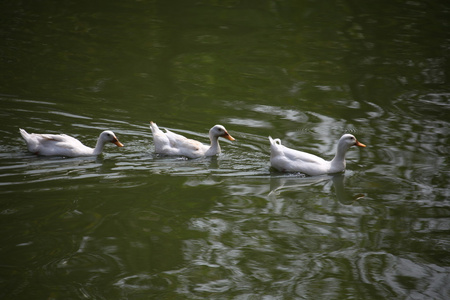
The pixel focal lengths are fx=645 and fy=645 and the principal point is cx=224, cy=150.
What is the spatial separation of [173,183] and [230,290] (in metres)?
2.90

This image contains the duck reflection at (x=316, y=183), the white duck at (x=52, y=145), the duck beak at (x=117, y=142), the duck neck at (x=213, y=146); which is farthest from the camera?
the duck neck at (x=213, y=146)

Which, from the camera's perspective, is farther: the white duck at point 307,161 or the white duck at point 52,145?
the white duck at point 52,145

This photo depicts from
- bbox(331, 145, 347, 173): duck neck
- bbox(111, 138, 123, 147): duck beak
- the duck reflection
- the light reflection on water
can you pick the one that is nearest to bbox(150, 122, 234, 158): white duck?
the light reflection on water

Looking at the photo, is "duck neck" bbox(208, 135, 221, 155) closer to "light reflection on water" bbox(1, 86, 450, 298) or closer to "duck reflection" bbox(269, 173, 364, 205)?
"light reflection on water" bbox(1, 86, 450, 298)

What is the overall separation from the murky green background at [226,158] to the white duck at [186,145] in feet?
0.57

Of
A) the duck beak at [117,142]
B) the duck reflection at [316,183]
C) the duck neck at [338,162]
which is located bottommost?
the duck reflection at [316,183]

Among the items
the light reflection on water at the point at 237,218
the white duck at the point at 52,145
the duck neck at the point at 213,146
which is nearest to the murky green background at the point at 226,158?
the light reflection on water at the point at 237,218

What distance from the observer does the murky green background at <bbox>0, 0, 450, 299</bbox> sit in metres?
6.53

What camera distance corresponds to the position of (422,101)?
506 inches

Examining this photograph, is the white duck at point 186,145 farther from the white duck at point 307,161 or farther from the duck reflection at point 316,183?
the duck reflection at point 316,183

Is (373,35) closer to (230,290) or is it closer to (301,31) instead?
(301,31)

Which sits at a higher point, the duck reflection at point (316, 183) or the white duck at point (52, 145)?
the white duck at point (52, 145)

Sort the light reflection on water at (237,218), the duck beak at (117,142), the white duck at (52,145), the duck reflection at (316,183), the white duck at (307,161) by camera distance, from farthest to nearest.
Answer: the duck beak at (117,142) → the white duck at (52,145) → the white duck at (307,161) → the duck reflection at (316,183) → the light reflection on water at (237,218)

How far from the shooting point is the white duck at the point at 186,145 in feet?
33.0
